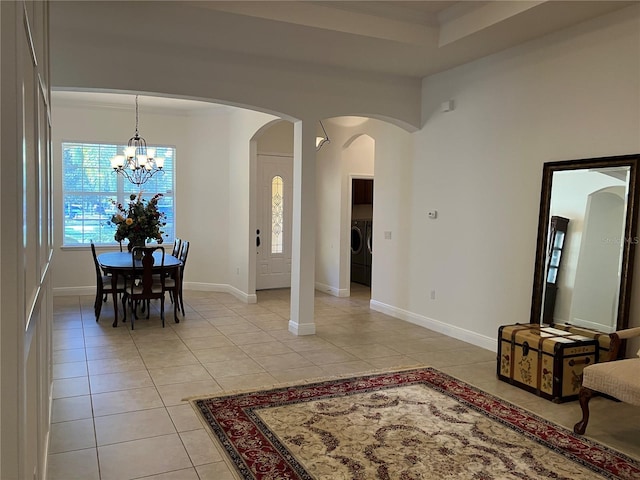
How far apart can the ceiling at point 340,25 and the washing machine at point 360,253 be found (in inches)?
178

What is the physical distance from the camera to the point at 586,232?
429 centimetres

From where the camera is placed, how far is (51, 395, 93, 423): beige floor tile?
3505mm

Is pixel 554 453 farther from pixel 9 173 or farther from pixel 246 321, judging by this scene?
pixel 246 321

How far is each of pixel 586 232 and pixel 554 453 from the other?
1.96 m

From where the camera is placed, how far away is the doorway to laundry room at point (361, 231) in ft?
31.7

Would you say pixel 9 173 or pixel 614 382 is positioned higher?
pixel 9 173

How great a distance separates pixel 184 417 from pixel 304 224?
272 cm

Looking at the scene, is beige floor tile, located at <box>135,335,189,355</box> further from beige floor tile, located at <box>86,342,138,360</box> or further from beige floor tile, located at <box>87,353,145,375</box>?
beige floor tile, located at <box>87,353,145,375</box>

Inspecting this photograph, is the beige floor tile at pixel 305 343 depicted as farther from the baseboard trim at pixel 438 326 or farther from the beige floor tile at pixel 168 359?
the baseboard trim at pixel 438 326

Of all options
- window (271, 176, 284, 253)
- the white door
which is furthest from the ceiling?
window (271, 176, 284, 253)

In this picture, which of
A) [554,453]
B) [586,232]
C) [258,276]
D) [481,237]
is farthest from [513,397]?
[258,276]

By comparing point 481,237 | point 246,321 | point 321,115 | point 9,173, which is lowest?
point 246,321

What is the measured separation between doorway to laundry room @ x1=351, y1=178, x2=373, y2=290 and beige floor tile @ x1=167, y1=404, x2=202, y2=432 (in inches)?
239

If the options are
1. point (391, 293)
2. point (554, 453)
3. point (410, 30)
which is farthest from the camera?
point (391, 293)
